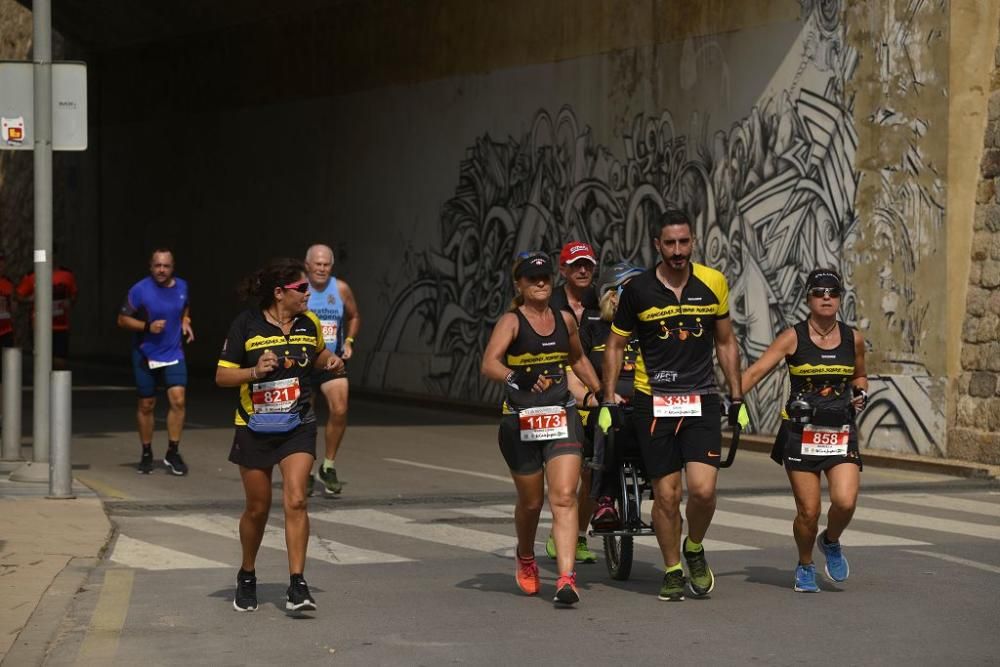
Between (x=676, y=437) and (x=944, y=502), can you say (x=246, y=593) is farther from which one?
(x=944, y=502)

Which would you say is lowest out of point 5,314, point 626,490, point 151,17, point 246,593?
point 246,593

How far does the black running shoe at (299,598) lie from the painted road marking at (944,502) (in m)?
6.75

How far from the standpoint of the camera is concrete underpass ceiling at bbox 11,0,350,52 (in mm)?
30688

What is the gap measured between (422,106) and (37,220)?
1358 cm

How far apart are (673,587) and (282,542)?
347 centimetres

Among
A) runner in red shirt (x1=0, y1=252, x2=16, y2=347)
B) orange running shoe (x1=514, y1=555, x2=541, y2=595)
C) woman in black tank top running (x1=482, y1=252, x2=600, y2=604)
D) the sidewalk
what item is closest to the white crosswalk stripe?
the sidewalk

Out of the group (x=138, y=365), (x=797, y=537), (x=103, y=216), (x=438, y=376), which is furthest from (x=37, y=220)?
(x=103, y=216)

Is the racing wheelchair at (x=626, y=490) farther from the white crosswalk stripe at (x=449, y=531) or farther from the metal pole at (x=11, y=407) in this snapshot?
the metal pole at (x=11, y=407)

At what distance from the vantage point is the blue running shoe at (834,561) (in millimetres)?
9891

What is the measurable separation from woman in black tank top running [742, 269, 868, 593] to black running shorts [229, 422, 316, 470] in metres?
2.37

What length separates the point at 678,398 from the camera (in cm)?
953

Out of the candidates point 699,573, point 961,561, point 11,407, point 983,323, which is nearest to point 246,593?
point 699,573

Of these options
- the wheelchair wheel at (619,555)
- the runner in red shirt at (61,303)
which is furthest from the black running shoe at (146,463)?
the runner in red shirt at (61,303)

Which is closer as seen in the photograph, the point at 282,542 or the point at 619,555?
the point at 619,555
